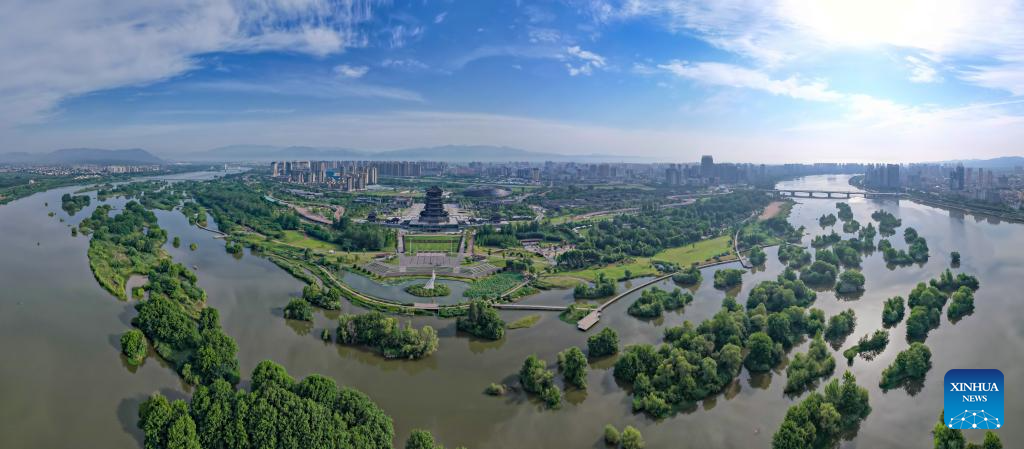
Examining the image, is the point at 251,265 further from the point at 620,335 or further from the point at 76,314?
the point at 620,335

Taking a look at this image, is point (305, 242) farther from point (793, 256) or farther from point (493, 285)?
point (793, 256)

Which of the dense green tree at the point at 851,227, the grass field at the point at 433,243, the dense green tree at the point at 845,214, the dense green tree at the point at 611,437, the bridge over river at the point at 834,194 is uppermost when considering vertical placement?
the bridge over river at the point at 834,194

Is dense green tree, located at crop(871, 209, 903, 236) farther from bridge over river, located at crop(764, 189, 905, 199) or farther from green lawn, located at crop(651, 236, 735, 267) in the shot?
bridge over river, located at crop(764, 189, 905, 199)

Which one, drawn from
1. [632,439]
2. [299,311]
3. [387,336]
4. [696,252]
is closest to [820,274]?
[696,252]

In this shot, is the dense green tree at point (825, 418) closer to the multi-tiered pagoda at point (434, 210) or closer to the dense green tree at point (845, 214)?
the multi-tiered pagoda at point (434, 210)

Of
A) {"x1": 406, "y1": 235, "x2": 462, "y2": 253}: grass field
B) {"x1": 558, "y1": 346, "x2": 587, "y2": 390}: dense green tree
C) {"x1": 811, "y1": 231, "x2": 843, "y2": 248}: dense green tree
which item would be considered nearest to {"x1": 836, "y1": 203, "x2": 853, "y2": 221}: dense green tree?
{"x1": 811, "y1": 231, "x2": 843, "y2": 248}: dense green tree

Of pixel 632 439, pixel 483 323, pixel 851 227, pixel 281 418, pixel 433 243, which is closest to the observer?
pixel 281 418

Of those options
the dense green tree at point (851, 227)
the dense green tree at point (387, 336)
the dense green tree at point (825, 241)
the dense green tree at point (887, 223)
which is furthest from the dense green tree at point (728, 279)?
the dense green tree at point (887, 223)
